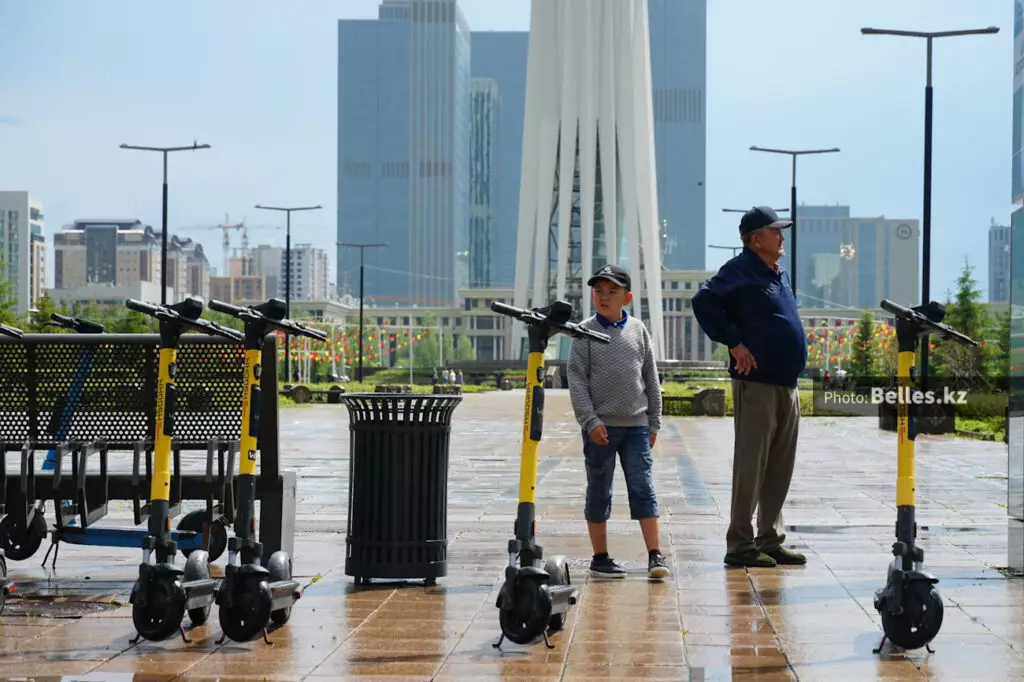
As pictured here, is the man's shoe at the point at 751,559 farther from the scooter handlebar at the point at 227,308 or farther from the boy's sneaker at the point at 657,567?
the scooter handlebar at the point at 227,308

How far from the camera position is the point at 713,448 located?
81.4 feet

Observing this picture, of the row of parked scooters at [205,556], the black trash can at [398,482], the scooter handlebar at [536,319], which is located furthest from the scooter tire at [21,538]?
the scooter handlebar at [536,319]

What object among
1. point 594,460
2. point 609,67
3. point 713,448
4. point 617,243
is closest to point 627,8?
point 609,67

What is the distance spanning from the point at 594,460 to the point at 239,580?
270cm

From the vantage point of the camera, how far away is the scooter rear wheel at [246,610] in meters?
6.31

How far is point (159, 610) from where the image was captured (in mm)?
6352

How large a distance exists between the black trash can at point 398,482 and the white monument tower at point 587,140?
95.0 m

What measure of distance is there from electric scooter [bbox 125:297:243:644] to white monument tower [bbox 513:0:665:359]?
96686 millimetres

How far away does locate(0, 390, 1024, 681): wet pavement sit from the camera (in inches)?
232

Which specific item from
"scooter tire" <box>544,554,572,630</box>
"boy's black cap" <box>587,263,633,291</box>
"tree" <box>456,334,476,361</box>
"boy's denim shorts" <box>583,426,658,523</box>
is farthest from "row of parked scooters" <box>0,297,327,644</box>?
"tree" <box>456,334,476,361</box>

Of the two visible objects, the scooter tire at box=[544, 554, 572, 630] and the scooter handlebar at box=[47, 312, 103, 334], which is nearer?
the scooter tire at box=[544, 554, 572, 630]

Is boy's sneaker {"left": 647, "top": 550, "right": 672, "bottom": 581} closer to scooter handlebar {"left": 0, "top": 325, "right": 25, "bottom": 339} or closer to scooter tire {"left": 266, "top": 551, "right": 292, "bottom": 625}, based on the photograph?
scooter tire {"left": 266, "top": 551, "right": 292, "bottom": 625}

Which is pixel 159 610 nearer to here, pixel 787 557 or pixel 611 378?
pixel 611 378

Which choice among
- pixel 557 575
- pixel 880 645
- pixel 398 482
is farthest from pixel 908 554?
pixel 398 482
